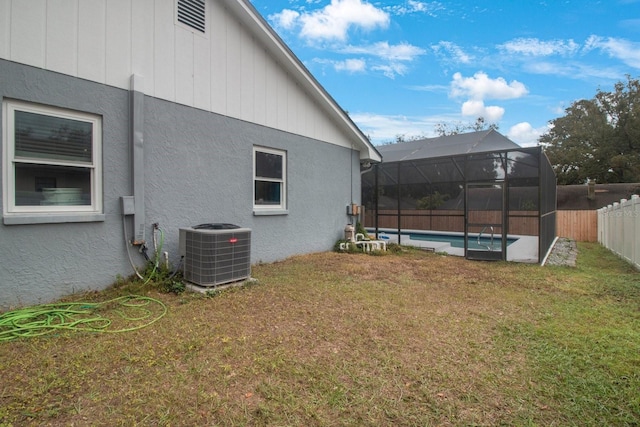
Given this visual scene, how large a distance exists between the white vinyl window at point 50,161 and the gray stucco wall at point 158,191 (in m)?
0.13

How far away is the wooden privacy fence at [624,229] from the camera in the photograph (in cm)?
719

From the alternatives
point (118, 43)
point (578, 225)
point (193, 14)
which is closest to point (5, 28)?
point (118, 43)

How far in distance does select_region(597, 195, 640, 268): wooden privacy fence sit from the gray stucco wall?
7208mm

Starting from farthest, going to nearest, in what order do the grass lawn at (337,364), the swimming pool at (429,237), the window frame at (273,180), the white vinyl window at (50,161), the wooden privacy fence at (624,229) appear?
1. the swimming pool at (429,237)
2. the wooden privacy fence at (624,229)
3. the window frame at (273,180)
4. the white vinyl window at (50,161)
5. the grass lawn at (337,364)

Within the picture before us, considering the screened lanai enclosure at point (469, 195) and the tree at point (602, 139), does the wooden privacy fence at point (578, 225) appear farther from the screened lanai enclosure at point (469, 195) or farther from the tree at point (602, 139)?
the tree at point (602, 139)

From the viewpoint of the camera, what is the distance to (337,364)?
259 centimetres

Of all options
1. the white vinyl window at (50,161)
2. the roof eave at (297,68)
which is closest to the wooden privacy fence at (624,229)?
the roof eave at (297,68)

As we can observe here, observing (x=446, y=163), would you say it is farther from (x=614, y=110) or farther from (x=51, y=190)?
(x=614, y=110)

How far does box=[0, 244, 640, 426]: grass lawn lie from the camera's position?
78.0 inches

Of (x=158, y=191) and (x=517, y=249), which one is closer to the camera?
(x=158, y=191)

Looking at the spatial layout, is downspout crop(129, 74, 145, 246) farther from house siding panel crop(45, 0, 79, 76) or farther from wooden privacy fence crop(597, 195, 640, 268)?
wooden privacy fence crop(597, 195, 640, 268)

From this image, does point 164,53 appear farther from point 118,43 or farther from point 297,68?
point 297,68

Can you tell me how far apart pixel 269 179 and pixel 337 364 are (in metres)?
4.79

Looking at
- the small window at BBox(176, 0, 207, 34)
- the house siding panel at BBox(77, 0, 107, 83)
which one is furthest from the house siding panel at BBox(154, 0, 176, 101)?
the house siding panel at BBox(77, 0, 107, 83)
